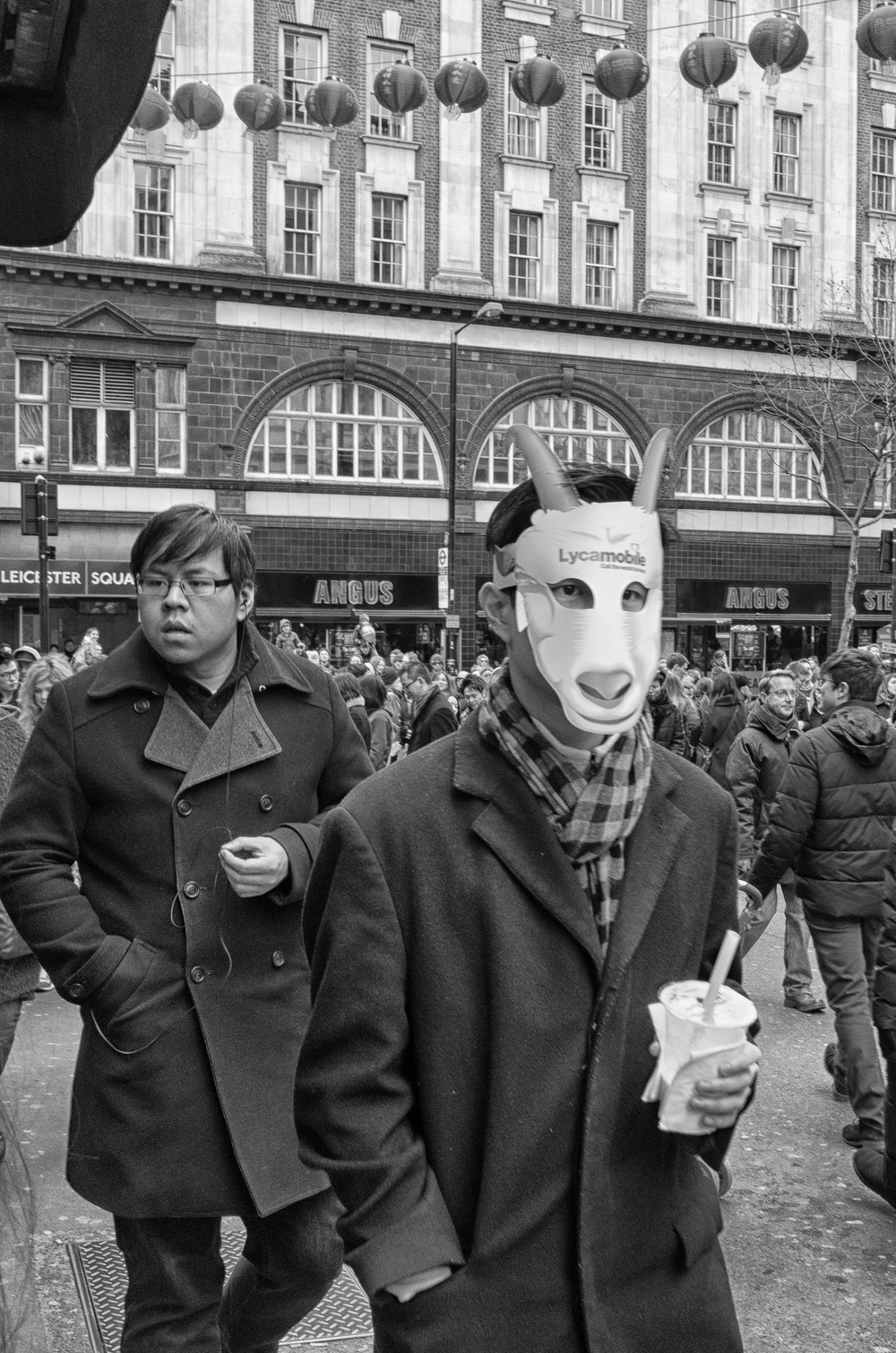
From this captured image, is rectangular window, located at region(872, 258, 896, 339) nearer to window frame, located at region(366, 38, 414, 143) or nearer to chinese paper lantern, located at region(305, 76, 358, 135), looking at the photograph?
window frame, located at region(366, 38, 414, 143)

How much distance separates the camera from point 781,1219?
5.11 metres

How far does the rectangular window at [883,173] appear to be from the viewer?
37719 millimetres

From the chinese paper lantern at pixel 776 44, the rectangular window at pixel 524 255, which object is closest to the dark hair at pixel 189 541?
the chinese paper lantern at pixel 776 44

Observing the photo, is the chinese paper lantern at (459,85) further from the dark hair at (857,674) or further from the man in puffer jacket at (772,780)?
the dark hair at (857,674)

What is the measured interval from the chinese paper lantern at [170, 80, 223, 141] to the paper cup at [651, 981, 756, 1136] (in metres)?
21.6

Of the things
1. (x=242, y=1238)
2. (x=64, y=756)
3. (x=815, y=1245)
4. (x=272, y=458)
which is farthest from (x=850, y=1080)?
(x=272, y=458)

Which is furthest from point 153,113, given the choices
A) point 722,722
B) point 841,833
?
point 841,833

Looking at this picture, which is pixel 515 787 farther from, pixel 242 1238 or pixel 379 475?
pixel 379 475

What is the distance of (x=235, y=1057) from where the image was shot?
3086 millimetres

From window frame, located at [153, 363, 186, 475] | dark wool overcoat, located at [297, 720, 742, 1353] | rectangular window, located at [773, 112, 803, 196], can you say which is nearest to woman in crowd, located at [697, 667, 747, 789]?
dark wool overcoat, located at [297, 720, 742, 1353]

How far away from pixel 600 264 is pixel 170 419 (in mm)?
11523

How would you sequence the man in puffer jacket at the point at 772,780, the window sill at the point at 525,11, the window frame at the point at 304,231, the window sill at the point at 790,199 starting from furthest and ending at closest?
the window sill at the point at 790,199 < the window sill at the point at 525,11 < the window frame at the point at 304,231 < the man in puffer jacket at the point at 772,780

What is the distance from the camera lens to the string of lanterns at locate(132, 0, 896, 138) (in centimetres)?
1609

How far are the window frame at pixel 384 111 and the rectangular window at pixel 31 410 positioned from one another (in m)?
9.32
